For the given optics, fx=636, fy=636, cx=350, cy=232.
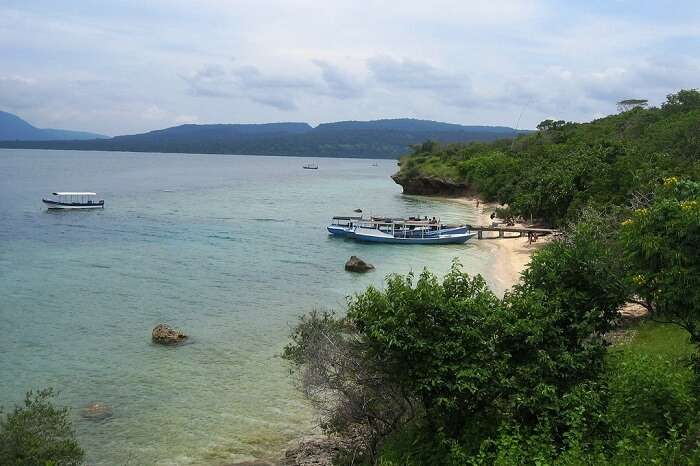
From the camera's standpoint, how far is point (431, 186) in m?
97.5

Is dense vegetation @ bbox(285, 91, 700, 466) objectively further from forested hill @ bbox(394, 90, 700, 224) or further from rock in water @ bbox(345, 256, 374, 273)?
rock in water @ bbox(345, 256, 374, 273)

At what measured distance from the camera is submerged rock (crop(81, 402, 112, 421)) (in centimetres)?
1741

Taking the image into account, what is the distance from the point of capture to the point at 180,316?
27484mm

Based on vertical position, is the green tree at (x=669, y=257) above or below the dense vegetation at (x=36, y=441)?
above

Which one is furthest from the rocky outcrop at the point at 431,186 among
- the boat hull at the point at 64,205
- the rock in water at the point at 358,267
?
the rock in water at the point at 358,267

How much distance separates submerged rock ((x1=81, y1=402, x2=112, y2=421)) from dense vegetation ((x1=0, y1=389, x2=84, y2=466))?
3.76 meters

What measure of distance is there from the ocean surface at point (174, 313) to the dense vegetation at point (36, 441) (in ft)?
8.19

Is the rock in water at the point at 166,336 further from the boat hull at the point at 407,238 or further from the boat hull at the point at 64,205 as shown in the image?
the boat hull at the point at 64,205

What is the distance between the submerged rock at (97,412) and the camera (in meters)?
17.4

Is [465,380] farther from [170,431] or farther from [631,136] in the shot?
[631,136]

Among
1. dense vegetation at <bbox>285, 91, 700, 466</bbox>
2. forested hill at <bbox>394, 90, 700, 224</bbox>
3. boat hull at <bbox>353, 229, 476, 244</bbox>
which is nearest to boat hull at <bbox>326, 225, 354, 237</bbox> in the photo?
boat hull at <bbox>353, 229, 476, 244</bbox>

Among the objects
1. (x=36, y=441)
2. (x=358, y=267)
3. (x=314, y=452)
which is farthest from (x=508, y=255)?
(x=36, y=441)

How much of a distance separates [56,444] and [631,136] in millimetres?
65048

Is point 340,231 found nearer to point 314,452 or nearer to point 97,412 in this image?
point 97,412
